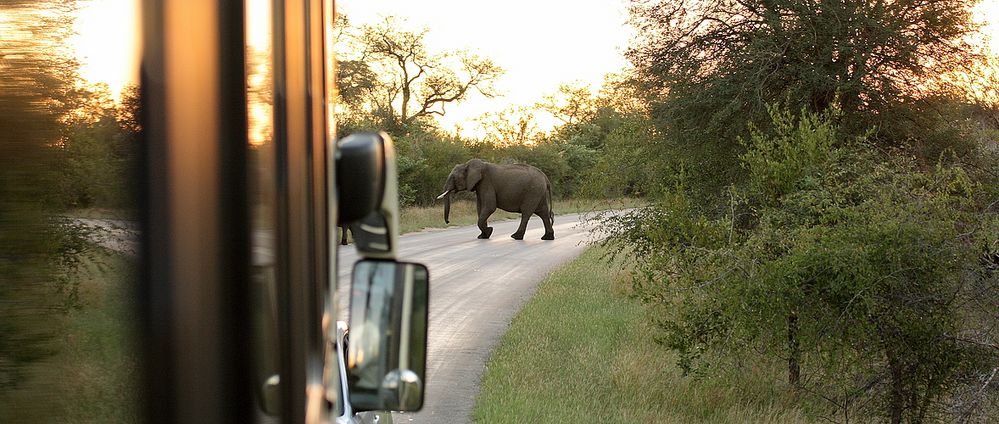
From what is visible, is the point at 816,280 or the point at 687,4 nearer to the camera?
the point at 816,280

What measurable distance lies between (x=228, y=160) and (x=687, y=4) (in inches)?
454

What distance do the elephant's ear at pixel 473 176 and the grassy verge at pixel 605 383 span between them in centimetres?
1728

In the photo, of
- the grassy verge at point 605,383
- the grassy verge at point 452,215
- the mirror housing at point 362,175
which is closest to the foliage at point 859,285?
the grassy verge at point 605,383

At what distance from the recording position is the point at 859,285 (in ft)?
22.4

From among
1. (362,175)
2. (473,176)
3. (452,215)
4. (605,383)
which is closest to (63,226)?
(362,175)

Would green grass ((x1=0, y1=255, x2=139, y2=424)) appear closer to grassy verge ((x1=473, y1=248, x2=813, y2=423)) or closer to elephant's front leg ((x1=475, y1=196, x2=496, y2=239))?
grassy verge ((x1=473, y1=248, x2=813, y2=423))

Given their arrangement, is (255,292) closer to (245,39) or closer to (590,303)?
(245,39)

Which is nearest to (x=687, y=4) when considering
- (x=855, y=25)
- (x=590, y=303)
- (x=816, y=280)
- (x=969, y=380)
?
(x=855, y=25)

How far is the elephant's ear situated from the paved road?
1.26 m

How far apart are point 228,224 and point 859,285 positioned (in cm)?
629

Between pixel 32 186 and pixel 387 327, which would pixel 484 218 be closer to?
pixel 387 327

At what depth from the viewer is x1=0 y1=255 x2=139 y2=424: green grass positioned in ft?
3.27

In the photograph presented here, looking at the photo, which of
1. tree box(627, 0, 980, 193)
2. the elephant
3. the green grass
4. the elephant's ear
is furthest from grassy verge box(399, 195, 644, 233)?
the green grass

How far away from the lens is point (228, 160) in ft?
3.62
